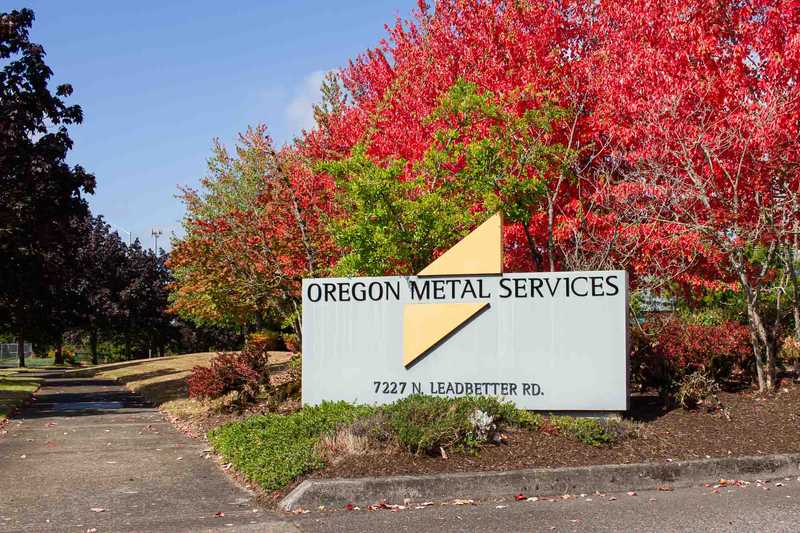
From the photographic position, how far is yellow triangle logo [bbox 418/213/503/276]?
1135 centimetres

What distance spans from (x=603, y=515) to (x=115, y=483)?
5.29 metres

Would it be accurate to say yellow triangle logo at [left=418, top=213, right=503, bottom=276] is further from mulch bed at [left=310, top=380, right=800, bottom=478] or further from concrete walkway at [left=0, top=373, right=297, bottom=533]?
concrete walkway at [left=0, top=373, right=297, bottom=533]

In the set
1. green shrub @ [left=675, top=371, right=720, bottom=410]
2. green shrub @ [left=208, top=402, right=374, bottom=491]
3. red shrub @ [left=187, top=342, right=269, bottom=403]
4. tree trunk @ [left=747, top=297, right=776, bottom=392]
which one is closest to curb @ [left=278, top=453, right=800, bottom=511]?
green shrub @ [left=208, top=402, right=374, bottom=491]

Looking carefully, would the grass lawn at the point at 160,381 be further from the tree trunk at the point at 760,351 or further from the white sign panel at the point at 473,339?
the tree trunk at the point at 760,351

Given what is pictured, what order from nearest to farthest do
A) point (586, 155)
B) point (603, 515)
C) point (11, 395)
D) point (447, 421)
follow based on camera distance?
point (603, 515) < point (447, 421) < point (586, 155) < point (11, 395)

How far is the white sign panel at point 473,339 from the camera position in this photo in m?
11.1

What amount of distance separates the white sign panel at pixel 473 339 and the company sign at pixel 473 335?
1 centimetres

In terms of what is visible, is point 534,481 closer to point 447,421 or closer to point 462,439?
point 462,439

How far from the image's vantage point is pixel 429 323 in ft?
38.0

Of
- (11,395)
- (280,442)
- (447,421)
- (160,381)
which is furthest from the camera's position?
(160,381)

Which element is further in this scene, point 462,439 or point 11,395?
point 11,395

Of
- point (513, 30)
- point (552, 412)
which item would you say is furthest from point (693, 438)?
point (513, 30)

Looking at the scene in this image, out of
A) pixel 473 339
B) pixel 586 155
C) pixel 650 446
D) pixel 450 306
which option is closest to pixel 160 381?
pixel 586 155

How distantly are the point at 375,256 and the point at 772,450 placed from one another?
6.19 meters
